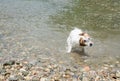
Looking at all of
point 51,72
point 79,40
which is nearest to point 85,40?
point 79,40

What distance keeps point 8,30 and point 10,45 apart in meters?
2.13

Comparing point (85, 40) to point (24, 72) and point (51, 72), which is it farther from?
point (24, 72)

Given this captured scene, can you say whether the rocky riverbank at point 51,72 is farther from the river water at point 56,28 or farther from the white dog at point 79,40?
the white dog at point 79,40

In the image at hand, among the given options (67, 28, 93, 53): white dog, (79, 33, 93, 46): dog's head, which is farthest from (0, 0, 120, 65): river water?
(79, 33, 93, 46): dog's head

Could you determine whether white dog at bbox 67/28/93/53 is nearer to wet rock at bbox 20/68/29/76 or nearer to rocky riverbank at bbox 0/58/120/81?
rocky riverbank at bbox 0/58/120/81

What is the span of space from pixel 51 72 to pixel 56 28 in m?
5.15

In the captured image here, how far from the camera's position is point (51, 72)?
7883mm

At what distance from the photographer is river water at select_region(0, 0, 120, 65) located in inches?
381

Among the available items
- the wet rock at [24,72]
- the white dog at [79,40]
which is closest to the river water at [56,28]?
the white dog at [79,40]

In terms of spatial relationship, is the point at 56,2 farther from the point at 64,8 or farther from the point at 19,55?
the point at 19,55

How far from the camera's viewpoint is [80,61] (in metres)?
9.20

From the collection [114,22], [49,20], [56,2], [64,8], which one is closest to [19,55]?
[49,20]

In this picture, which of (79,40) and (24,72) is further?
(79,40)

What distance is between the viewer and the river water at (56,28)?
9672 mm
